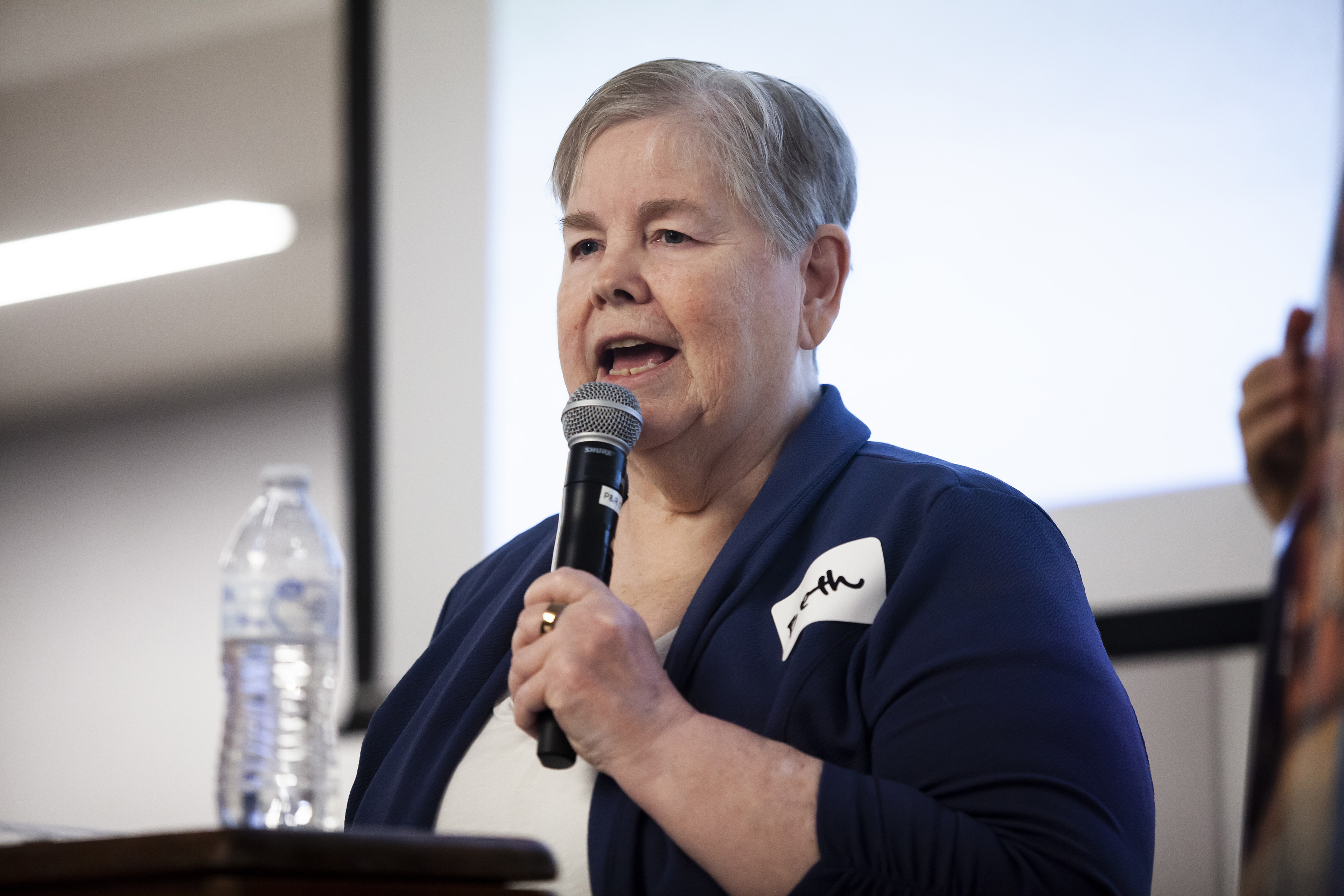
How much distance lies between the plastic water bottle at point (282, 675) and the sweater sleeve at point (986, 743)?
0.91 m

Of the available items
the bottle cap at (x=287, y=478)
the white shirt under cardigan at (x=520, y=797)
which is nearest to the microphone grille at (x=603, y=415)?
the white shirt under cardigan at (x=520, y=797)

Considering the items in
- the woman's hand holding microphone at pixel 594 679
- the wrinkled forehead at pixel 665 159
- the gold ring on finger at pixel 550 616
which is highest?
the wrinkled forehead at pixel 665 159

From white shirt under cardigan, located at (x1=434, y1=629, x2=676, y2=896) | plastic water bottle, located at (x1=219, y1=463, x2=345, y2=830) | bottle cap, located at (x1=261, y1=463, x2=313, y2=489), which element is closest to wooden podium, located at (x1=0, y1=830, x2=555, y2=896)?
white shirt under cardigan, located at (x1=434, y1=629, x2=676, y2=896)

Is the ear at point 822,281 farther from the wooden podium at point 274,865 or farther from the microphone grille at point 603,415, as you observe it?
the wooden podium at point 274,865

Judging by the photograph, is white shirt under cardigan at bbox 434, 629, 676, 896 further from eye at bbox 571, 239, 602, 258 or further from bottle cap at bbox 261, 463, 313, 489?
bottle cap at bbox 261, 463, 313, 489

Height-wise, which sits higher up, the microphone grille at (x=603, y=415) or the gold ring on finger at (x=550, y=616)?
the microphone grille at (x=603, y=415)

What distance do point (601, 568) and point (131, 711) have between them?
4.80 m

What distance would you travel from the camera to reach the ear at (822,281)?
1621mm

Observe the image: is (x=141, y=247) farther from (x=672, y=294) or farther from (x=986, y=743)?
(x=986, y=743)

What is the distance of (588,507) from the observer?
1198 mm

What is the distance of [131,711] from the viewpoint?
530cm

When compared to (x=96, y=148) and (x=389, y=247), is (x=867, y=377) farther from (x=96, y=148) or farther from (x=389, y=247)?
(x=96, y=148)

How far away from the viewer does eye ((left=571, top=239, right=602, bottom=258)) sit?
1.58 metres

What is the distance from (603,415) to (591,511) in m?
0.15
